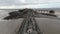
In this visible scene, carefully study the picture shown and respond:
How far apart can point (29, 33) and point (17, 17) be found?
41cm

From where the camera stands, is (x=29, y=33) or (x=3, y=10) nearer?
(x=29, y=33)

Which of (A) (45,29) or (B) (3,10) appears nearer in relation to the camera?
(A) (45,29)

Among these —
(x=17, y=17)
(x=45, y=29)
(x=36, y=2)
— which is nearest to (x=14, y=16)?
(x=17, y=17)

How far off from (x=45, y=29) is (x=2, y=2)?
2.50ft

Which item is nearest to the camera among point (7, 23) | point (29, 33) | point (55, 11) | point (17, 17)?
point (29, 33)

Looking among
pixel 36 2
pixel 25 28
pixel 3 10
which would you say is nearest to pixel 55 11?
pixel 36 2

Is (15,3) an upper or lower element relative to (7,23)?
upper

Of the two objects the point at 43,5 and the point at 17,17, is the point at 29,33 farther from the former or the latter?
the point at 43,5

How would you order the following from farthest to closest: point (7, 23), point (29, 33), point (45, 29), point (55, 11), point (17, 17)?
point (55, 11) < point (17, 17) < point (7, 23) < point (45, 29) < point (29, 33)

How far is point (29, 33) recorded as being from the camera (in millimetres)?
590

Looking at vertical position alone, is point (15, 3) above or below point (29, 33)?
above

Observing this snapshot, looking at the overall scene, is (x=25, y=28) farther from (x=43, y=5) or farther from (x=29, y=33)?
(x=43, y=5)

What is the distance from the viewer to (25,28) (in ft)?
2.08

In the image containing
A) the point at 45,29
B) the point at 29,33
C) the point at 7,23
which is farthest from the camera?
the point at 7,23
